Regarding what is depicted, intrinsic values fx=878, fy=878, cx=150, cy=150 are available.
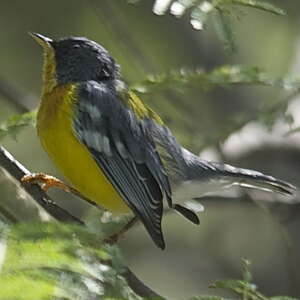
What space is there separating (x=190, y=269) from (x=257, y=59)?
65.5 inches

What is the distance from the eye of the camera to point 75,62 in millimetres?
3693

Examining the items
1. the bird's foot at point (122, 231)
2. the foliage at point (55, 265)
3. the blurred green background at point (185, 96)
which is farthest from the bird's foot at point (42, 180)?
the blurred green background at point (185, 96)

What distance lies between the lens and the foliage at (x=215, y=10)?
6.36 feet

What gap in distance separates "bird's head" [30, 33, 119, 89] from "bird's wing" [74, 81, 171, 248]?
0.85ft

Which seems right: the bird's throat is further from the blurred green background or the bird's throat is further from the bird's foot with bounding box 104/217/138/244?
the blurred green background

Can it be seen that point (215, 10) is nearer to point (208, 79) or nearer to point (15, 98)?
point (208, 79)

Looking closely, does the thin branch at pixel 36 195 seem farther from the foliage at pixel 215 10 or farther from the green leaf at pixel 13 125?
the foliage at pixel 215 10

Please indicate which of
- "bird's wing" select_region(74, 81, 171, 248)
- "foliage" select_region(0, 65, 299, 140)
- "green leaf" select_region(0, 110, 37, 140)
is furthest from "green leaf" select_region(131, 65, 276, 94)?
"green leaf" select_region(0, 110, 37, 140)

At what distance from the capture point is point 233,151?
16.0 feet

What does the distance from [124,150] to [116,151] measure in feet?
0.14

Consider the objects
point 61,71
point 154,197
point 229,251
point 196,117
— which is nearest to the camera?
point 154,197

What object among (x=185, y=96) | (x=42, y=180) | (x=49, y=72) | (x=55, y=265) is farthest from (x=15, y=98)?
(x=55, y=265)

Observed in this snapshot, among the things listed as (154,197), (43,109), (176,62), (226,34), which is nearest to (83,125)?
(43,109)

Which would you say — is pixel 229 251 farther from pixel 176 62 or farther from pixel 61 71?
pixel 61 71
